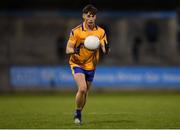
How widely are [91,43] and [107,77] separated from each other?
58.7ft

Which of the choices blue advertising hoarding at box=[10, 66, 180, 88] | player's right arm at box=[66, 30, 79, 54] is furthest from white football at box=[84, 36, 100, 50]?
blue advertising hoarding at box=[10, 66, 180, 88]

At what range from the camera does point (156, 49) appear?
38094 mm

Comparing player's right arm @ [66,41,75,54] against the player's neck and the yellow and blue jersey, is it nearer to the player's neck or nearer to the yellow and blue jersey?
the yellow and blue jersey

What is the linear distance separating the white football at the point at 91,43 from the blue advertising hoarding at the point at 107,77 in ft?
56.6

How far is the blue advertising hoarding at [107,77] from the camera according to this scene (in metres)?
31.6

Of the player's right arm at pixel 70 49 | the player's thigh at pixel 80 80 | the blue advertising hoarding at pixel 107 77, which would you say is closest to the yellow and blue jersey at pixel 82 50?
the player's right arm at pixel 70 49

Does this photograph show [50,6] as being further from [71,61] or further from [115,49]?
[71,61]

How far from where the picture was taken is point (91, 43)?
14273mm

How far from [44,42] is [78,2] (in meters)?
3.43

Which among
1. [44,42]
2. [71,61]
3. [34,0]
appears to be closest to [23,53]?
[44,42]

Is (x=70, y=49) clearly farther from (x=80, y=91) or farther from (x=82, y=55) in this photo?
(x=80, y=91)

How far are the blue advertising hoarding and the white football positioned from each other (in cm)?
1725

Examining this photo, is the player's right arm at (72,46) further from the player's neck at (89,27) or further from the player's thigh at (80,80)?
the player's thigh at (80,80)

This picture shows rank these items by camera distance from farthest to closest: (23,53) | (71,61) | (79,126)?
(23,53), (71,61), (79,126)
